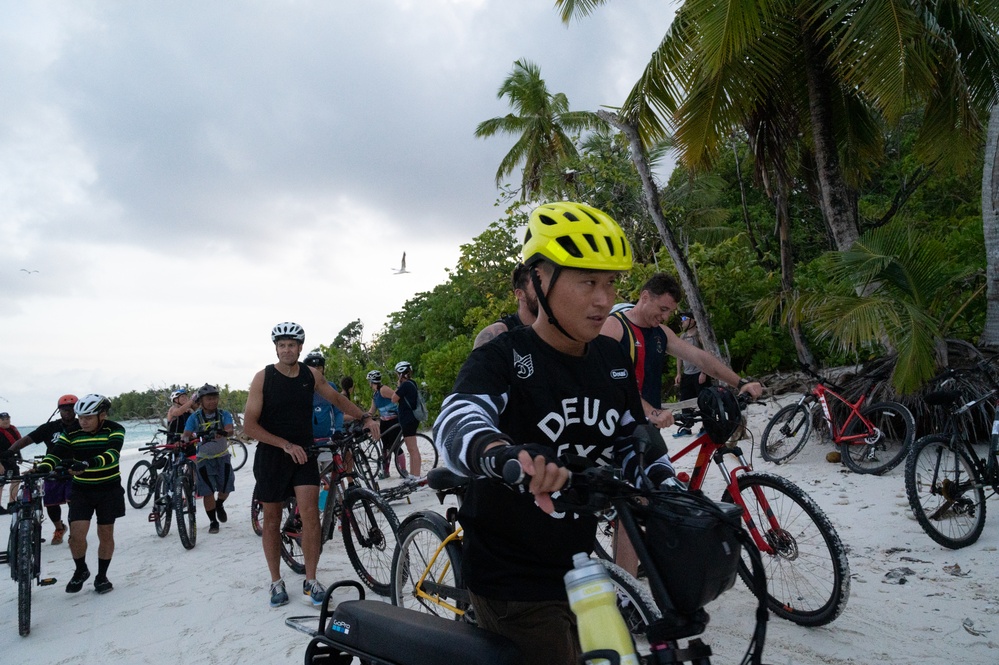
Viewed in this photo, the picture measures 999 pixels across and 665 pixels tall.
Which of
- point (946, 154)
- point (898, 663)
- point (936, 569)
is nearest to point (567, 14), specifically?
point (946, 154)

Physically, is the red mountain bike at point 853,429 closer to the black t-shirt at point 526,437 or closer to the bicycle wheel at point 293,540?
the bicycle wheel at point 293,540

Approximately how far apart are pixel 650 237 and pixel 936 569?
16.6 meters

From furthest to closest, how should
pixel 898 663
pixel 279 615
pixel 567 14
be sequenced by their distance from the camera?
1. pixel 567 14
2. pixel 279 615
3. pixel 898 663

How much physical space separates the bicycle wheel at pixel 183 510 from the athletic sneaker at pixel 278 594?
318 cm

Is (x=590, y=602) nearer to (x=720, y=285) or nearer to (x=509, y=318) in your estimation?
(x=509, y=318)

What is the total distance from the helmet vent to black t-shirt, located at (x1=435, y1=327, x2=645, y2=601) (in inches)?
11.2

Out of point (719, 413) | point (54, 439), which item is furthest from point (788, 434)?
point (54, 439)

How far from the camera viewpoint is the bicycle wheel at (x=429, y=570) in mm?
3334

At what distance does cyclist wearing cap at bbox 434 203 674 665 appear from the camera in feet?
6.42

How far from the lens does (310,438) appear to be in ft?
18.9

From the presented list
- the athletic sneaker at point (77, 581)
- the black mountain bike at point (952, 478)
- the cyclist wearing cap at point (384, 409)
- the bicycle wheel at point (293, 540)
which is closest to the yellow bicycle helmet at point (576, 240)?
the black mountain bike at point (952, 478)

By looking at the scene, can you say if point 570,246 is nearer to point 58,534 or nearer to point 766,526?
point 766,526

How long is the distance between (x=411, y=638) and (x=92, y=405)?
6.03 metres

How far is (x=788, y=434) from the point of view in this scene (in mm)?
9305
